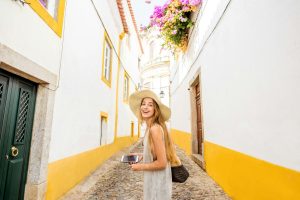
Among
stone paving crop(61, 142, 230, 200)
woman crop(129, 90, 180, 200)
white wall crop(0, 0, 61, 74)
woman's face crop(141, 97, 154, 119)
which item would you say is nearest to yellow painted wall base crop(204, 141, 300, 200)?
stone paving crop(61, 142, 230, 200)

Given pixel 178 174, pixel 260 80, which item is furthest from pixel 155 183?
pixel 260 80

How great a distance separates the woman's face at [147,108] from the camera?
6.78ft

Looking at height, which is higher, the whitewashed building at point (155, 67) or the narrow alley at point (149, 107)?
the whitewashed building at point (155, 67)

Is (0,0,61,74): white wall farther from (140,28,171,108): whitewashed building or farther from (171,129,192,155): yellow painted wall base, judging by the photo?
(140,28,171,108): whitewashed building

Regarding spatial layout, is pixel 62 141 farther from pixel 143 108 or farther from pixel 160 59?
pixel 160 59

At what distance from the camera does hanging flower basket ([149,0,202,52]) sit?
7.00 meters

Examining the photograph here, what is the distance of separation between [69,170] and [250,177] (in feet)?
11.7

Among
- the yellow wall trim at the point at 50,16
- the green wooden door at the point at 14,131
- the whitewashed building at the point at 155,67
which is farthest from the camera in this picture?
the whitewashed building at the point at 155,67

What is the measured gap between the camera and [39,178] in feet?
10.6

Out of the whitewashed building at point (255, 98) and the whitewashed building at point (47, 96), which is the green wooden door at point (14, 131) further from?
the whitewashed building at point (255, 98)

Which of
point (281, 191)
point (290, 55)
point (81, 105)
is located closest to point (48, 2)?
point (81, 105)

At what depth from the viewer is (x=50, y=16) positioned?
3570 millimetres

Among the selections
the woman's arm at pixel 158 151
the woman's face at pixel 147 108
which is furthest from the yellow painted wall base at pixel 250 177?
the woman's face at pixel 147 108

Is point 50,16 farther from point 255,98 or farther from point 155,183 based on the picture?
point 255,98
